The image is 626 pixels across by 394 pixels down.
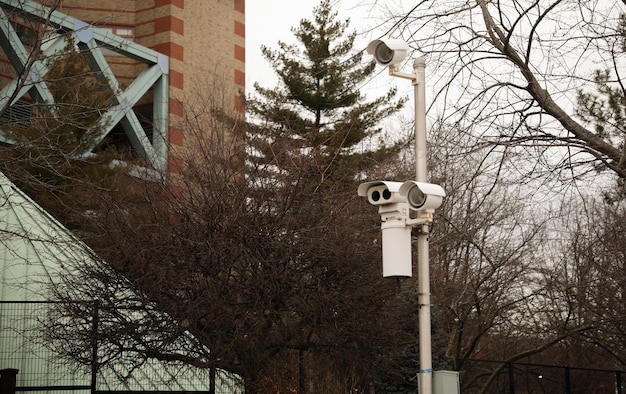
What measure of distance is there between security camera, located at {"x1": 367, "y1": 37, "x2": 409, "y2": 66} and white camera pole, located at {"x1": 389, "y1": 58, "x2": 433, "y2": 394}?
9 centimetres

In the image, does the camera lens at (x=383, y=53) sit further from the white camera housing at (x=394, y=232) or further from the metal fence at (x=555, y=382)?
the metal fence at (x=555, y=382)

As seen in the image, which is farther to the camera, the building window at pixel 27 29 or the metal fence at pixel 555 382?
the metal fence at pixel 555 382

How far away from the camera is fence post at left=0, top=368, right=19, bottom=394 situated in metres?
14.6

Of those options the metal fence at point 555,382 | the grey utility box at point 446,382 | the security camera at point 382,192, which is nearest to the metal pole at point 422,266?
the grey utility box at point 446,382

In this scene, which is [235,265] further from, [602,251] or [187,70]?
[187,70]

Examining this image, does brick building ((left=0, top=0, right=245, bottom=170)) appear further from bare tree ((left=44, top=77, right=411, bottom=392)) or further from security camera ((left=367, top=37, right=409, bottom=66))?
security camera ((left=367, top=37, right=409, bottom=66))

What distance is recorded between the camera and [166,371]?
571 inches

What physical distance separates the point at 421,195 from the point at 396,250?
585 mm

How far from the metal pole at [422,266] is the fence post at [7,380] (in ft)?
28.9

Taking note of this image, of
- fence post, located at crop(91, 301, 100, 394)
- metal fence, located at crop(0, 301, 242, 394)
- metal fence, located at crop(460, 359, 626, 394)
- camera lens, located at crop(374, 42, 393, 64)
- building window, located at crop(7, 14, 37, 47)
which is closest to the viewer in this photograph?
camera lens, located at crop(374, 42, 393, 64)

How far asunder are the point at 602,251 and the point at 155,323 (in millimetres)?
19432

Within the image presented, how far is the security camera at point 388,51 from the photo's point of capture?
916 centimetres

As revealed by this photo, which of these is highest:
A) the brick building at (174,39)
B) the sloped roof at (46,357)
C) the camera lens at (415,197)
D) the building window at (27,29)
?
the brick building at (174,39)

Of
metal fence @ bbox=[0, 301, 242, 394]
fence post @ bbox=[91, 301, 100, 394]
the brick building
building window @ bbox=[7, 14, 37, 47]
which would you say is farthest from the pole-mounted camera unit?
the brick building
